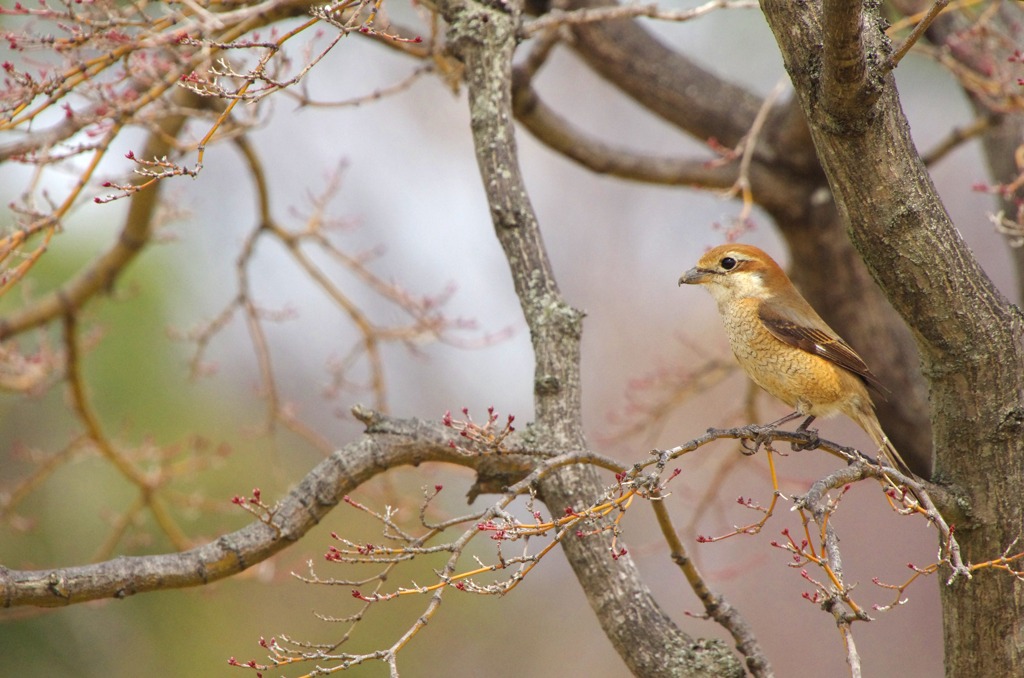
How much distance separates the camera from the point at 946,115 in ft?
35.5

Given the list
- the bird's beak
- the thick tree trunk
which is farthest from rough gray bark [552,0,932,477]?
the thick tree trunk

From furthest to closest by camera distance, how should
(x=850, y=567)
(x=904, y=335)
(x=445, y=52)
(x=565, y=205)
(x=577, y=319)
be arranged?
1. (x=565, y=205)
2. (x=850, y=567)
3. (x=904, y=335)
4. (x=445, y=52)
5. (x=577, y=319)

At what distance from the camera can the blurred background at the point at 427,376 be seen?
18.7 ft

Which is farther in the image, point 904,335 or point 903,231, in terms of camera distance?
point 904,335

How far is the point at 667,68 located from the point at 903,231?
2582mm

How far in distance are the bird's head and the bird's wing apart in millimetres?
154

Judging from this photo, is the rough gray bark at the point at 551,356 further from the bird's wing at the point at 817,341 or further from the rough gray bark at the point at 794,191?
the rough gray bark at the point at 794,191

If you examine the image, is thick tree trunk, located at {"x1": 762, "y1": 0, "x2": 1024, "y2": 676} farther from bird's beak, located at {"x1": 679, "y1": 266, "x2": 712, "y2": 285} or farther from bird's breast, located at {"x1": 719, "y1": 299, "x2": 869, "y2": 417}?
bird's beak, located at {"x1": 679, "y1": 266, "x2": 712, "y2": 285}

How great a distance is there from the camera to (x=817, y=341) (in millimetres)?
2951

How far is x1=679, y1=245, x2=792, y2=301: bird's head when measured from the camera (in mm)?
3188

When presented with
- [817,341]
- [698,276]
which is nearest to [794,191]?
[698,276]

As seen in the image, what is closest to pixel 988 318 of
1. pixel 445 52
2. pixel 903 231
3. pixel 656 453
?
pixel 903 231

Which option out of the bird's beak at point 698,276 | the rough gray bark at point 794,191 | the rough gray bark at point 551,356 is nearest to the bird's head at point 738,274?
the bird's beak at point 698,276

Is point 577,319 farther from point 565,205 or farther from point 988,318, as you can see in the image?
Answer: point 565,205
